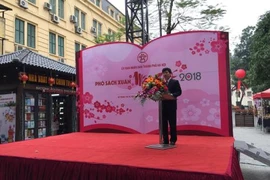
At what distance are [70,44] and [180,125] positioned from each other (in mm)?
16343

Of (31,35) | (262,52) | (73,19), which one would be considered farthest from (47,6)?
(262,52)

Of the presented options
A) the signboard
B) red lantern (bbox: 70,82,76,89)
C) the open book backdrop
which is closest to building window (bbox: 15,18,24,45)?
red lantern (bbox: 70,82,76,89)

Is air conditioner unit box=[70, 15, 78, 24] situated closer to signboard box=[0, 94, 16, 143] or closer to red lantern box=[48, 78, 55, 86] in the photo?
red lantern box=[48, 78, 55, 86]

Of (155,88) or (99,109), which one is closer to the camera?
(155,88)

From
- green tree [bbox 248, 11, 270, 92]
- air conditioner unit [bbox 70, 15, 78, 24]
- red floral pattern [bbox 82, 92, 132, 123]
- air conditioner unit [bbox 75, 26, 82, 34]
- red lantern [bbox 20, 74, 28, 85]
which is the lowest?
red floral pattern [bbox 82, 92, 132, 123]

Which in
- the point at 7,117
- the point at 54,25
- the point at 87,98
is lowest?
the point at 7,117

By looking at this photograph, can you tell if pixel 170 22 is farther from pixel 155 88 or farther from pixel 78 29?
pixel 78 29

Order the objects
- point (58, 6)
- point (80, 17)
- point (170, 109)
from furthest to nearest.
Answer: point (80, 17) → point (58, 6) → point (170, 109)

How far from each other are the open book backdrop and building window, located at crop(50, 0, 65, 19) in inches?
515

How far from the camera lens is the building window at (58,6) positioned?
19712mm

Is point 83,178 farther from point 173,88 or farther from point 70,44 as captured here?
point 70,44

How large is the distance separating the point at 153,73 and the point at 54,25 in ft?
47.0

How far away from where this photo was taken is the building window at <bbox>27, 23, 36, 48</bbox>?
56.1 feet

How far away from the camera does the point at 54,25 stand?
19406 mm
